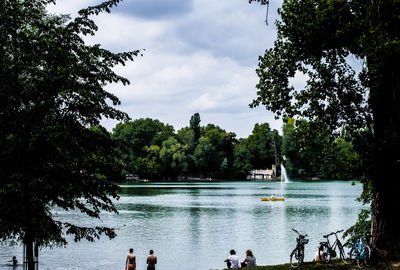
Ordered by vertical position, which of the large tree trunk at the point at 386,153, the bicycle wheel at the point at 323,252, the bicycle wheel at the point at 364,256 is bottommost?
the bicycle wheel at the point at 323,252

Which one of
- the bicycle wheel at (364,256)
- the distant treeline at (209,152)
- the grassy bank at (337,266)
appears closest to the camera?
the grassy bank at (337,266)

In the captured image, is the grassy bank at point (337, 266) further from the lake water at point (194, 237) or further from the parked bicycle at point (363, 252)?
the lake water at point (194, 237)

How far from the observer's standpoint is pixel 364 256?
11.1m

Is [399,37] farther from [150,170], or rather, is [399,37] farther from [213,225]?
[150,170]

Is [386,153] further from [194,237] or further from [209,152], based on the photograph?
[209,152]

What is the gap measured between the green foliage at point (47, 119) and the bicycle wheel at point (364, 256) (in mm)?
6351

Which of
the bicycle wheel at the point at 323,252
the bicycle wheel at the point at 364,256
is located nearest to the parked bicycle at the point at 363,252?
the bicycle wheel at the point at 364,256

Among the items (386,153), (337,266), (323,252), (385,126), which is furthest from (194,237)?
(385,126)

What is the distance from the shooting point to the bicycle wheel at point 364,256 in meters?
11.0

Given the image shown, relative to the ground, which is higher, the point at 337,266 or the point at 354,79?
the point at 354,79

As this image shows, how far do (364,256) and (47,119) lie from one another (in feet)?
27.6

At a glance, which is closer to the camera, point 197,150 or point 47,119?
point 47,119

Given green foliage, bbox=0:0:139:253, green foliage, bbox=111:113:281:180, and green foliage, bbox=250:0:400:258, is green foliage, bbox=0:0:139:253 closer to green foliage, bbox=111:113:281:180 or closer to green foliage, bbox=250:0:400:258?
green foliage, bbox=250:0:400:258

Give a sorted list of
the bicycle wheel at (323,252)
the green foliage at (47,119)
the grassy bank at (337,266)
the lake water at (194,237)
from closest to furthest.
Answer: the green foliage at (47,119)
the grassy bank at (337,266)
the bicycle wheel at (323,252)
the lake water at (194,237)
